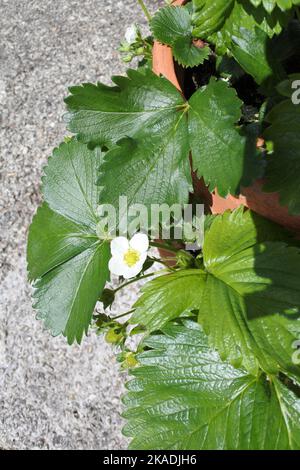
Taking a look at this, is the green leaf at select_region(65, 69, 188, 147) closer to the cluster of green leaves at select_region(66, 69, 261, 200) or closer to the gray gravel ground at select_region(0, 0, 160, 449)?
the cluster of green leaves at select_region(66, 69, 261, 200)

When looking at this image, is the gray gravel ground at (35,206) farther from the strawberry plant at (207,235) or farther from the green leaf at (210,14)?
the green leaf at (210,14)

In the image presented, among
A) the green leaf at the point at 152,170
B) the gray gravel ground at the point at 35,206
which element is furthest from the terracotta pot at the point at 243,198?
the gray gravel ground at the point at 35,206

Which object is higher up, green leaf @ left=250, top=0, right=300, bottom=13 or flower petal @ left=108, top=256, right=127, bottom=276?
green leaf @ left=250, top=0, right=300, bottom=13

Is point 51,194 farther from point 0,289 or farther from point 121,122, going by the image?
point 0,289

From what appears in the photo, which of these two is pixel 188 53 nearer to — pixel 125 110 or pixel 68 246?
pixel 125 110

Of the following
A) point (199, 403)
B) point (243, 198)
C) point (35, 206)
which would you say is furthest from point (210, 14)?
point (35, 206)

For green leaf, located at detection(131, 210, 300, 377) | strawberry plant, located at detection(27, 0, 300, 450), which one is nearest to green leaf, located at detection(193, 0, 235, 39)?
strawberry plant, located at detection(27, 0, 300, 450)

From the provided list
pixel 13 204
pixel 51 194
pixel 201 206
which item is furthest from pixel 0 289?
pixel 201 206
